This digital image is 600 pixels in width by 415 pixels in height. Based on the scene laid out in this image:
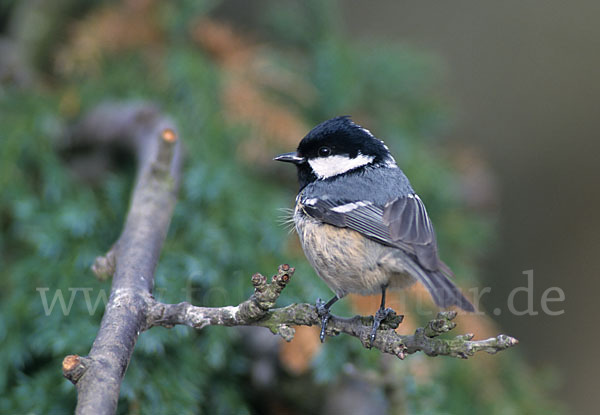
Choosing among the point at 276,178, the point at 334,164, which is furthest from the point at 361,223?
the point at 276,178

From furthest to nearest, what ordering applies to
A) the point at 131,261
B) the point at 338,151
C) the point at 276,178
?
the point at 276,178 → the point at 338,151 → the point at 131,261

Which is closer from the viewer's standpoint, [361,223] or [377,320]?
[377,320]

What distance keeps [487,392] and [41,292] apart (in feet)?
4.95

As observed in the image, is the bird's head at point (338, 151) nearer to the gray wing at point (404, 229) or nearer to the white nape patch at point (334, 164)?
the white nape patch at point (334, 164)

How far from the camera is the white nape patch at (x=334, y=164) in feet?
5.75

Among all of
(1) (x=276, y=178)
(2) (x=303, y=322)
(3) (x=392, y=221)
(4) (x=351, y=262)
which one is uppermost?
(1) (x=276, y=178)

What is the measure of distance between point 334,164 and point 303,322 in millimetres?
661

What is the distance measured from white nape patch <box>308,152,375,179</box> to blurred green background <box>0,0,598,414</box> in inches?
13.5

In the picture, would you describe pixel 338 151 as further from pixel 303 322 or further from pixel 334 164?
pixel 303 322

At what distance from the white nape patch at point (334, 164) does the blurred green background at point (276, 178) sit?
342mm

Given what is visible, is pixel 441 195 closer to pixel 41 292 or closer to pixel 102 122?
pixel 102 122

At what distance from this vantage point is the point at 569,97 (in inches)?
143

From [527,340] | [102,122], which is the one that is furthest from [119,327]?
[527,340]

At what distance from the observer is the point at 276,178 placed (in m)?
2.54
